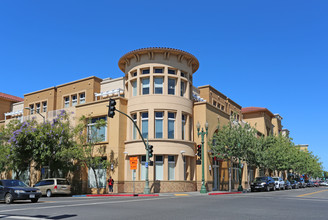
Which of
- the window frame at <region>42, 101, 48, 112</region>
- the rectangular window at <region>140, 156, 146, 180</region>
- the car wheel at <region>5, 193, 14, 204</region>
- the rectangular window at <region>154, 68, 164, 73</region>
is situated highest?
the rectangular window at <region>154, 68, 164, 73</region>

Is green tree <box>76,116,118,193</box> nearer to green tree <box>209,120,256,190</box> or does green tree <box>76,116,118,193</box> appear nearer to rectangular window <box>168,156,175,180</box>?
rectangular window <box>168,156,175,180</box>

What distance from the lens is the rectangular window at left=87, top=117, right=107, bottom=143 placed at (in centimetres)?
3194

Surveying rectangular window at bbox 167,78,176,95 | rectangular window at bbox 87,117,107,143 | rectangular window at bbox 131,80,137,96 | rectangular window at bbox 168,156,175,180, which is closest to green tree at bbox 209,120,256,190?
rectangular window at bbox 168,156,175,180

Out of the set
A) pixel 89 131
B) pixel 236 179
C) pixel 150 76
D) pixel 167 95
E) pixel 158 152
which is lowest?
pixel 236 179

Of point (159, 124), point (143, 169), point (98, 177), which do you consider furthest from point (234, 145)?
point (98, 177)

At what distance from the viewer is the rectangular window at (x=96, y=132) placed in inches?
1258

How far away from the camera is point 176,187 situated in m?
30.1

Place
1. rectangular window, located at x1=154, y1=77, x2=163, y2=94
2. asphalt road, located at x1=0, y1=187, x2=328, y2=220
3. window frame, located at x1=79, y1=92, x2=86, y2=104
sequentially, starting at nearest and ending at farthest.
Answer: asphalt road, located at x1=0, y1=187, x2=328, y2=220, rectangular window, located at x1=154, y1=77, x2=163, y2=94, window frame, located at x1=79, y1=92, x2=86, y2=104

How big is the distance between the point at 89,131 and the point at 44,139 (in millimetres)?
4846

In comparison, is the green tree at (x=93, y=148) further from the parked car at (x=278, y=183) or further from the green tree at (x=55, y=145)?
the parked car at (x=278, y=183)

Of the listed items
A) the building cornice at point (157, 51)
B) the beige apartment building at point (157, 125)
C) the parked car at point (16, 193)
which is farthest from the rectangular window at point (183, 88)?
the parked car at point (16, 193)

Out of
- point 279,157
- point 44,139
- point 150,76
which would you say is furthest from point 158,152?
point 279,157

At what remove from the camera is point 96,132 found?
3231 centimetres

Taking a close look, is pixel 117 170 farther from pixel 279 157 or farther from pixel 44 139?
pixel 279 157
